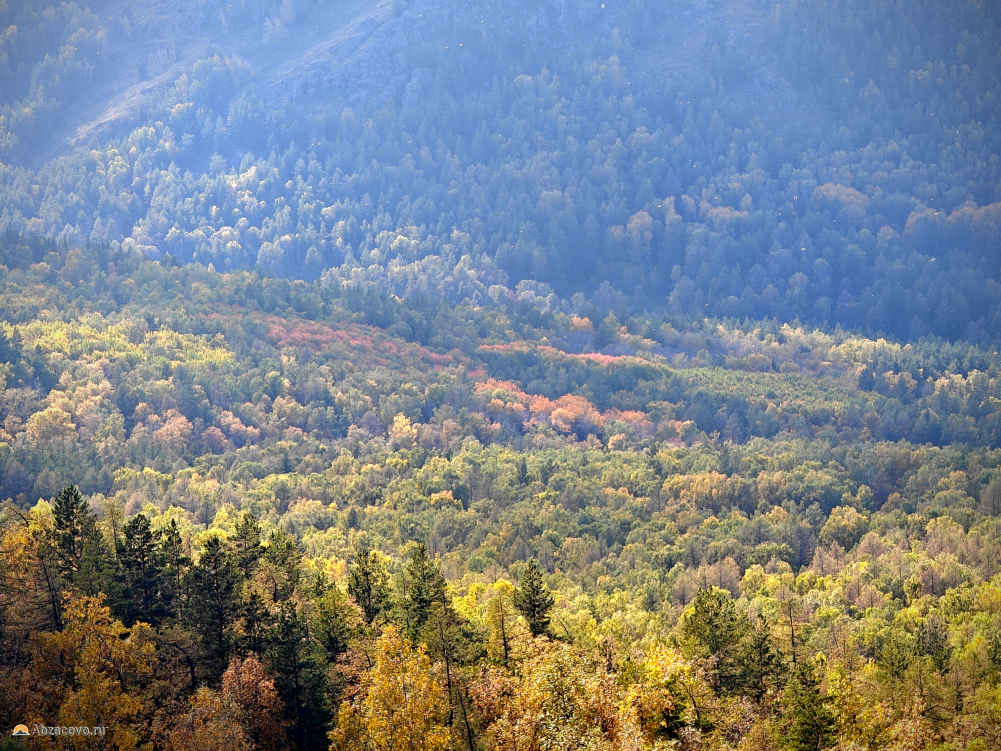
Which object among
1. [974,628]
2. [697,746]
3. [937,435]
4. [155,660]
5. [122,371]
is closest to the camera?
[697,746]

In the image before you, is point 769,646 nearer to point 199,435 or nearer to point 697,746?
point 697,746

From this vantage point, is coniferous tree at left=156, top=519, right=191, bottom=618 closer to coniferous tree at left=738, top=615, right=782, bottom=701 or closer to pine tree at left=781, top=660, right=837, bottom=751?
coniferous tree at left=738, top=615, right=782, bottom=701

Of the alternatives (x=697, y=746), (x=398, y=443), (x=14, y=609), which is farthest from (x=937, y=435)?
(x=14, y=609)

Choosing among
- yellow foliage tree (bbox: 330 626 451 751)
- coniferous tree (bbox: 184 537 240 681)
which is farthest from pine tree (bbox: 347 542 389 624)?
yellow foliage tree (bbox: 330 626 451 751)

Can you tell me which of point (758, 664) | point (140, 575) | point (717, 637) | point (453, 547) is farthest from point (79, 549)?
point (453, 547)

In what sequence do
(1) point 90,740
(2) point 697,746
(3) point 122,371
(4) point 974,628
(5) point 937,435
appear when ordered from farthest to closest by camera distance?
1. (5) point 937,435
2. (3) point 122,371
3. (4) point 974,628
4. (2) point 697,746
5. (1) point 90,740

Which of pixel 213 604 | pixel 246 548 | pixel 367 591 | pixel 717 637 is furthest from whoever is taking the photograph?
pixel 246 548

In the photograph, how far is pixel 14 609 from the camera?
5469cm

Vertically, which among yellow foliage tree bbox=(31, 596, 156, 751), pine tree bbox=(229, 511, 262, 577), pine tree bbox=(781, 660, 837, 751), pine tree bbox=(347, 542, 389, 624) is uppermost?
pine tree bbox=(229, 511, 262, 577)

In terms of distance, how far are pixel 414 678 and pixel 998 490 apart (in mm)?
98573

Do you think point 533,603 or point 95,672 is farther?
point 533,603

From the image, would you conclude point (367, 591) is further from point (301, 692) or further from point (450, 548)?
point (450, 548)

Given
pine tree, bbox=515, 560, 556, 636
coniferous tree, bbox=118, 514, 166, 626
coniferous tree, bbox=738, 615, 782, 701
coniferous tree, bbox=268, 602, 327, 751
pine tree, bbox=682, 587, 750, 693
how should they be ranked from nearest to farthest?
1. coniferous tree, bbox=268, 602, 327, 751
2. coniferous tree, bbox=738, 615, 782, 701
3. coniferous tree, bbox=118, 514, 166, 626
4. pine tree, bbox=682, 587, 750, 693
5. pine tree, bbox=515, 560, 556, 636

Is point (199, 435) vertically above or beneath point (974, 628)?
above
